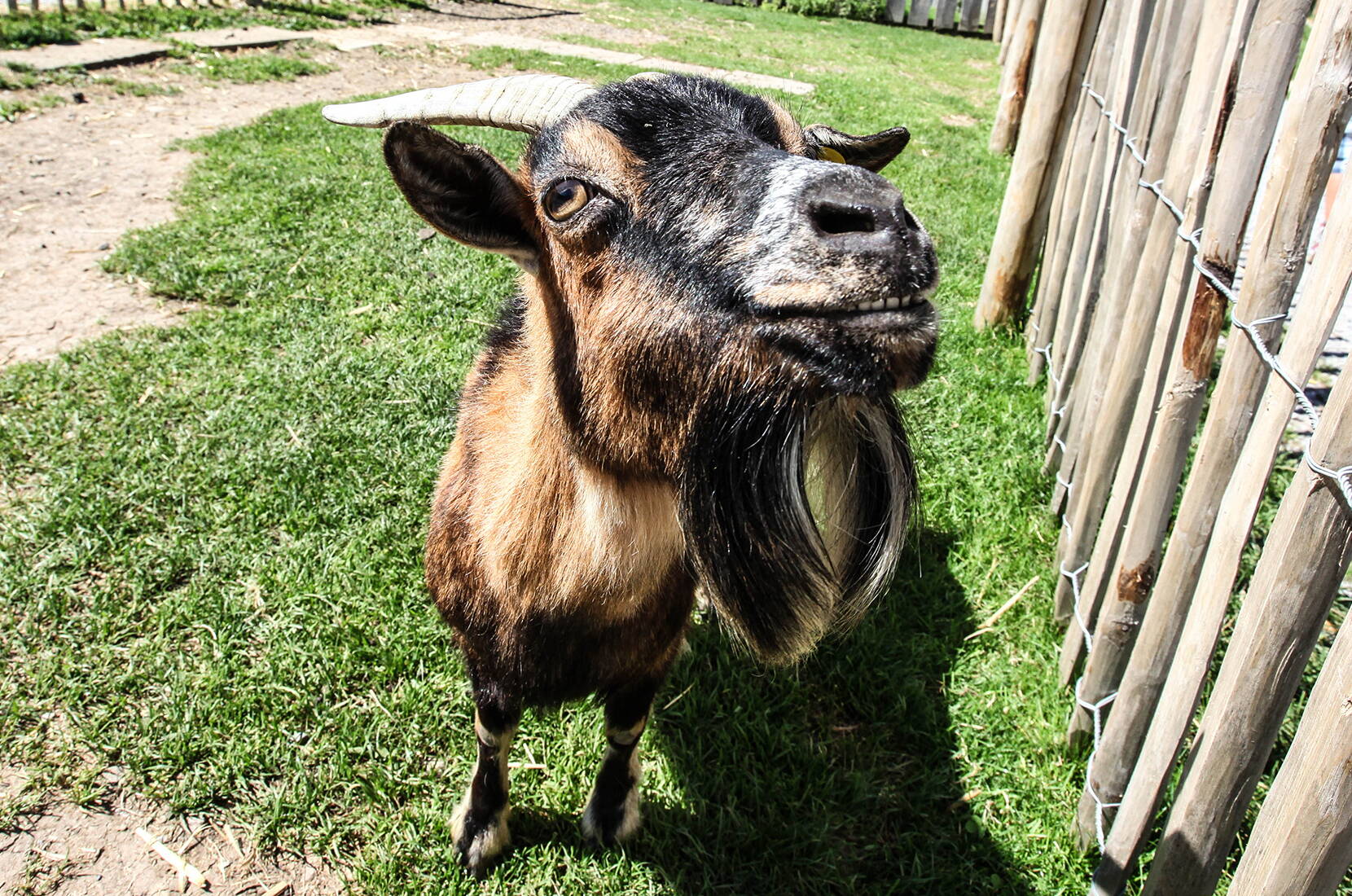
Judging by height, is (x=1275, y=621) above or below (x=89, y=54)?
below

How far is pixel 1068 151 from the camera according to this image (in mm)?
4867

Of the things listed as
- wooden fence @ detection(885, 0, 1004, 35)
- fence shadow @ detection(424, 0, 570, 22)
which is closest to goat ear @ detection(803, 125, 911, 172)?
Result: fence shadow @ detection(424, 0, 570, 22)

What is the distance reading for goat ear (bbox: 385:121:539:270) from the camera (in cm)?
191

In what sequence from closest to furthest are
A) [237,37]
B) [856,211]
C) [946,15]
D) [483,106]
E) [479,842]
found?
[856,211] < [483,106] < [479,842] < [237,37] < [946,15]

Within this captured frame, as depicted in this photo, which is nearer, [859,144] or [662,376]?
[662,376]

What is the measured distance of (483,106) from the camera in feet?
7.67

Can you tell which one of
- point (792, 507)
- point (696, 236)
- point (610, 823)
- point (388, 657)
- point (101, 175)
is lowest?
point (610, 823)

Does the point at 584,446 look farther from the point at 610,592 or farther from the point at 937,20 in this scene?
the point at 937,20

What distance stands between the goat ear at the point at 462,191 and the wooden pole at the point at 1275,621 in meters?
1.68

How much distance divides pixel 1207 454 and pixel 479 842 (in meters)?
2.41

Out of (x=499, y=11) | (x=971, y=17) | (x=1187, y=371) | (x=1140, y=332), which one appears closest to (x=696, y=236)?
(x=1187, y=371)

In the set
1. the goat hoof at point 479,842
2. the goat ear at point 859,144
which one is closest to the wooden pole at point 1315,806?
the goat ear at point 859,144

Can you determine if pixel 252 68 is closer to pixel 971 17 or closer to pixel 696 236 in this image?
pixel 696 236

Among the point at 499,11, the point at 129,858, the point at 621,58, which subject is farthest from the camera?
the point at 499,11
